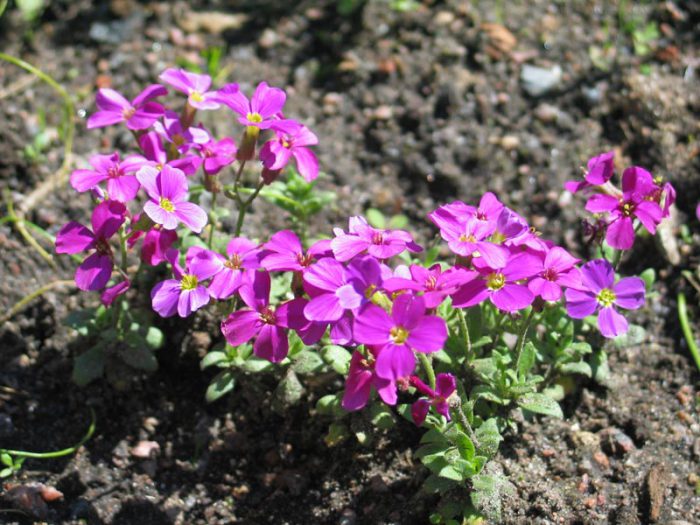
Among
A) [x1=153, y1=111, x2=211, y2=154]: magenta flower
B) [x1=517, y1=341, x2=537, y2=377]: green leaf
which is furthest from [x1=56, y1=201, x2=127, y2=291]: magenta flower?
[x1=517, y1=341, x2=537, y2=377]: green leaf

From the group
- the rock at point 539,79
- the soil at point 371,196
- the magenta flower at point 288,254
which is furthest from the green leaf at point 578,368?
the rock at point 539,79

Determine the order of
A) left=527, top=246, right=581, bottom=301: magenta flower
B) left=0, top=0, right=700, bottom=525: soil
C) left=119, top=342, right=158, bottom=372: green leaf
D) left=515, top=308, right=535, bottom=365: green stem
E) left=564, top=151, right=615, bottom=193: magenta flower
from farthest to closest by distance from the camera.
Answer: left=119, top=342, right=158, bottom=372: green leaf → left=0, top=0, right=700, bottom=525: soil → left=564, top=151, right=615, bottom=193: magenta flower → left=515, top=308, right=535, bottom=365: green stem → left=527, top=246, right=581, bottom=301: magenta flower

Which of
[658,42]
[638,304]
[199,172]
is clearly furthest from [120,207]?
[658,42]

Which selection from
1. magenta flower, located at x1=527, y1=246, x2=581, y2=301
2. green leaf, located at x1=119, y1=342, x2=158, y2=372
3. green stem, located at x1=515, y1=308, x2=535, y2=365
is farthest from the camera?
green leaf, located at x1=119, y1=342, x2=158, y2=372

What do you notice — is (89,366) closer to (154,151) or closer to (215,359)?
(215,359)

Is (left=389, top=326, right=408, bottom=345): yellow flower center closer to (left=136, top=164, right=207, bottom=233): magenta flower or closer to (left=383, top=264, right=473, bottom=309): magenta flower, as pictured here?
(left=383, top=264, right=473, bottom=309): magenta flower
